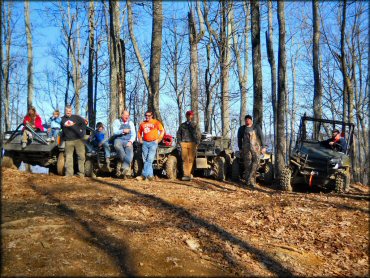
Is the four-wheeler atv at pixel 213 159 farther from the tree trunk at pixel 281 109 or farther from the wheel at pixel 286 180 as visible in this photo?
the wheel at pixel 286 180

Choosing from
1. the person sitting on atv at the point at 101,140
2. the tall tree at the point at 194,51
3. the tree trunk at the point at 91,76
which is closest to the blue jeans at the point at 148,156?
the person sitting on atv at the point at 101,140

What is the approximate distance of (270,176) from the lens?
10953mm

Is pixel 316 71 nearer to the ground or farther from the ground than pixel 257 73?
farther from the ground

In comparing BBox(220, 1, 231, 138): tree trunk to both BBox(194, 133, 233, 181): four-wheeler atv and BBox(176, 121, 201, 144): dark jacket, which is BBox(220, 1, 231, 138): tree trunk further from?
BBox(176, 121, 201, 144): dark jacket

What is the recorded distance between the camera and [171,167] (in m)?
10.1

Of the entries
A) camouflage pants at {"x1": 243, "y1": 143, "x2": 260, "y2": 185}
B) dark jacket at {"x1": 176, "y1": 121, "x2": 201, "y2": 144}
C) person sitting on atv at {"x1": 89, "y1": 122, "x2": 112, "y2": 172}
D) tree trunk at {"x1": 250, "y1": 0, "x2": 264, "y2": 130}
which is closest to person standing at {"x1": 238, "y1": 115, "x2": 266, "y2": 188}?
camouflage pants at {"x1": 243, "y1": 143, "x2": 260, "y2": 185}

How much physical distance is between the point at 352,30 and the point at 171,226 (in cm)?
2035

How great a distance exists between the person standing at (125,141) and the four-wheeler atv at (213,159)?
2.26 m

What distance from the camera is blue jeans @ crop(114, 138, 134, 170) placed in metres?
9.50

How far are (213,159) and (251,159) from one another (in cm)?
180

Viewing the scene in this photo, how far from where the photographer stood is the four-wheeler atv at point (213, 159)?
10867 mm

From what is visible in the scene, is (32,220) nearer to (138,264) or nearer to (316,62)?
(138,264)

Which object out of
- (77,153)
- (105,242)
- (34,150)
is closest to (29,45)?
(34,150)

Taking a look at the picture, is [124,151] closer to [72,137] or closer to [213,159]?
[72,137]
